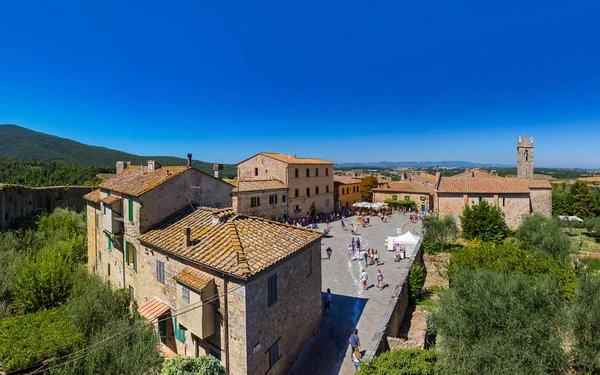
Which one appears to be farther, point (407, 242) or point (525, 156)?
point (525, 156)

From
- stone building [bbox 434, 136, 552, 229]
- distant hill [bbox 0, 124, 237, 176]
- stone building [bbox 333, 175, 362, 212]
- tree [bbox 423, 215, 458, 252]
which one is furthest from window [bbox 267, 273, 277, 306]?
distant hill [bbox 0, 124, 237, 176]

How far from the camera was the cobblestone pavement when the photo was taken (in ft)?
37.6

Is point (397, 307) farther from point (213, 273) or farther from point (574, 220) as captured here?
point (574, 220)

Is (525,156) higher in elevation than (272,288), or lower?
higher

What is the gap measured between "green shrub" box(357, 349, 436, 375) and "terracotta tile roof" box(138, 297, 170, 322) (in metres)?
7.67

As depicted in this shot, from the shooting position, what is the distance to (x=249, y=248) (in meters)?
10.5

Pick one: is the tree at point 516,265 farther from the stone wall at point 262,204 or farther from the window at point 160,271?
the stone wall at point 262,204

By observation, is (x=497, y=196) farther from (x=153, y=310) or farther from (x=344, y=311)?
(x=153, y=310)

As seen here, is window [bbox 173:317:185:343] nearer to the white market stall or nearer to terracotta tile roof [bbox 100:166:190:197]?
terracotta tile roof [bbox 100:166:190:197]

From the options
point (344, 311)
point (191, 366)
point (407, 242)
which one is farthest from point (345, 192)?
point (191, 366)

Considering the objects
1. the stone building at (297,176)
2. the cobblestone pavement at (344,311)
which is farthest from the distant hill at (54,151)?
the cobblestone pavement at (344,311)

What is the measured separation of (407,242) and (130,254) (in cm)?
1980

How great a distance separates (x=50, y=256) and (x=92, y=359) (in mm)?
11470

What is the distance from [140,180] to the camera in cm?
1496
